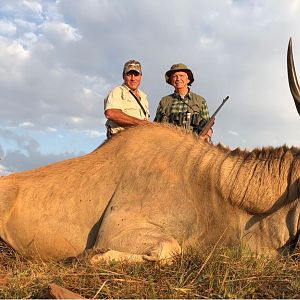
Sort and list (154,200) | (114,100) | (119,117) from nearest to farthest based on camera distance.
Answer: (154,200) → (119,117) → (114,100)

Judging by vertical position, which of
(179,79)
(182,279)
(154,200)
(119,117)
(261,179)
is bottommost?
(182,279)

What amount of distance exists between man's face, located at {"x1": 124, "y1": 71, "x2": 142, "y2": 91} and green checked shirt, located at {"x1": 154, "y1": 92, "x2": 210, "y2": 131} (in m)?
1.06

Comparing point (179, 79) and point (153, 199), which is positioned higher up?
point (179, 79)

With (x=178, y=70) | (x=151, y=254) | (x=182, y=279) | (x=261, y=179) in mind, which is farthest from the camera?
(x=178, y=70)

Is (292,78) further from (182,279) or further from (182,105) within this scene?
(182,105)

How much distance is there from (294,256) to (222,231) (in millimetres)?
825

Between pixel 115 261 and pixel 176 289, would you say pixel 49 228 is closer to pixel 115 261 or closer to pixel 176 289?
pixel 115 261

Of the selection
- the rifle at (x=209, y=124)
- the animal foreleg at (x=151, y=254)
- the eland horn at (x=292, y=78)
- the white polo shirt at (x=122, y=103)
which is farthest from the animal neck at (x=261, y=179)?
the white polo shirt at (x=122, y=103)

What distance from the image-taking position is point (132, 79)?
8.89 meters

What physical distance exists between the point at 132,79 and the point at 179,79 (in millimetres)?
1178

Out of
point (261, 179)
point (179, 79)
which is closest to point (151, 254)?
point (261, 179)

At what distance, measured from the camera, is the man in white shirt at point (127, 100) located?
8242mm

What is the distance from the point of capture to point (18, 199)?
6496 millimetres

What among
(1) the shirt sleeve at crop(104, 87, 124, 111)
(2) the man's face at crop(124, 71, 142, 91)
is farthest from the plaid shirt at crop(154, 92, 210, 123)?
(1) the shirt sleeve at crop(104, 87, 124, 111)
